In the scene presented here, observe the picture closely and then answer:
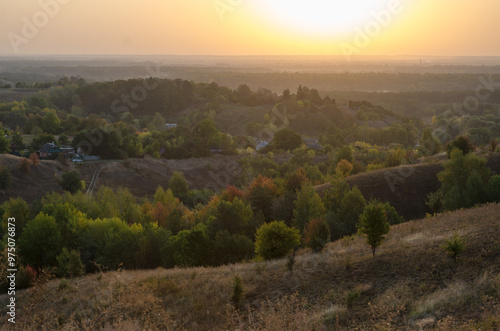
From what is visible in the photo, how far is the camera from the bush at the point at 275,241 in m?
24.0

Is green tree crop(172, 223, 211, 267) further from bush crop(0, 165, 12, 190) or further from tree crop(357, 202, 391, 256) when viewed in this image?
bush crop(0, 165, 12, 190)

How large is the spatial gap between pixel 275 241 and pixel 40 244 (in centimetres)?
1788

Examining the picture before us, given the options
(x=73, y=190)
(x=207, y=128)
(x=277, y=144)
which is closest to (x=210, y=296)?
(x=73, y=190)

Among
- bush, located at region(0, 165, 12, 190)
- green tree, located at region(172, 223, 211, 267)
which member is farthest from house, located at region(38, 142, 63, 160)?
green tree, located at region(172, 223, 211, 267)

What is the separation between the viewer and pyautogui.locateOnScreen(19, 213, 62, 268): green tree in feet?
97.3

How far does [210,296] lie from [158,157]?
200 feet

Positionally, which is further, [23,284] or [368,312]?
[23,284]

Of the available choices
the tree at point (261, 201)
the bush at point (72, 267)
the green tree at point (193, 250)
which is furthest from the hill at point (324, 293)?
the tree at point (261, 201)

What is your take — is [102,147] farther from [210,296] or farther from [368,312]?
[368,312]

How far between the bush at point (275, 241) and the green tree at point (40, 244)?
1599 centimetres

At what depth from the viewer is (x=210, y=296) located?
58.9 feet

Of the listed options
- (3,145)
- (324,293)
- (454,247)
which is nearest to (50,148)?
(3,145)

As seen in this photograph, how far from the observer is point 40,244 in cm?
2991

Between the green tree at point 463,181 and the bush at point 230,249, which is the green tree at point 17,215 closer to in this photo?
the bush at point 230,249
